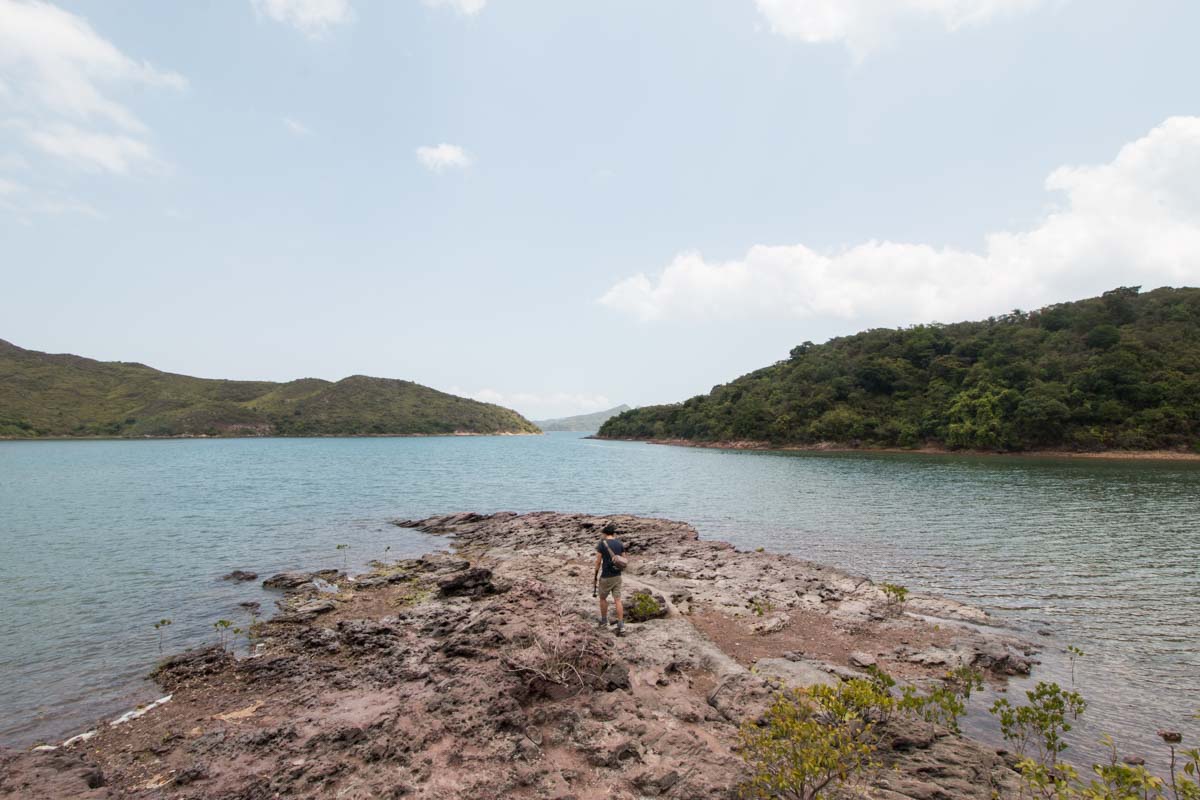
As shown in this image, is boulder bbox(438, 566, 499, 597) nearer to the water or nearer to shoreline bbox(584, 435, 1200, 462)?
the water

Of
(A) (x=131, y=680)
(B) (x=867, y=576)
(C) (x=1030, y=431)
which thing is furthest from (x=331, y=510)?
(C) (x=1030, y=431)

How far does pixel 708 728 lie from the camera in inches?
322

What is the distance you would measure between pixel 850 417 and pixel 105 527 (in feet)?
336

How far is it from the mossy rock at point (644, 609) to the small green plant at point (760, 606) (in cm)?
297

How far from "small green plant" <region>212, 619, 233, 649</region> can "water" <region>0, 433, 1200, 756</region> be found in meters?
0.31

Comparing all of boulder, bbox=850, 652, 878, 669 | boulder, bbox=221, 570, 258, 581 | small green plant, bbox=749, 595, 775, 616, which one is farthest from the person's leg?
boulder, bbox=221, 570, 258, 581

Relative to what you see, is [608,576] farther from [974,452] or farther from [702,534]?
[974,452]

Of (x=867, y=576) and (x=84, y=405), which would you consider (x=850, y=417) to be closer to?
(x=867, y=576)

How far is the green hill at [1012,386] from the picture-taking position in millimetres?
68312

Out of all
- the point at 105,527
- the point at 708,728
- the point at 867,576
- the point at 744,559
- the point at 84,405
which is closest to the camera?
the point at 708,728

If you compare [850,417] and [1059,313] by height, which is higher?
[1059,313]

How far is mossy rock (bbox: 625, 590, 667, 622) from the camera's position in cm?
1401

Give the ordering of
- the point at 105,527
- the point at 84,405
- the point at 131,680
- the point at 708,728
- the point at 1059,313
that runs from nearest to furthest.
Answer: the point at 708,728, the point at 131,680, the point at 105,527, the point at 1059,313, the point at 84,405

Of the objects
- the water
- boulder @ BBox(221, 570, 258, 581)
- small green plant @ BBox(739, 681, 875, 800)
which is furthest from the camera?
boulder @ BBox(221, 570, 258, 581)
